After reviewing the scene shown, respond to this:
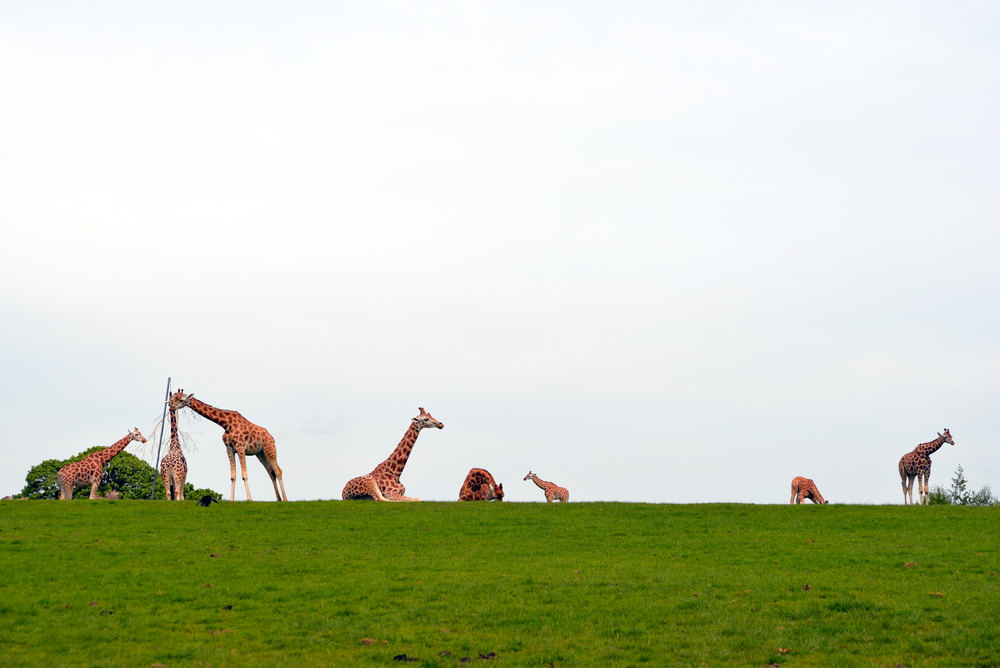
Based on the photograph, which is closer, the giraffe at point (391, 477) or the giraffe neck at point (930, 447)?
the giraffe at point (391, 477)

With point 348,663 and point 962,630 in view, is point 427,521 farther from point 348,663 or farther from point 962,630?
point 962,630

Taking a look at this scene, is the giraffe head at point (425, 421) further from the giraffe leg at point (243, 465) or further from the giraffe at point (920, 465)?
the giraffe at point (920, 465)

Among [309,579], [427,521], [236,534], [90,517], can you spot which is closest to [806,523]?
[427,521]

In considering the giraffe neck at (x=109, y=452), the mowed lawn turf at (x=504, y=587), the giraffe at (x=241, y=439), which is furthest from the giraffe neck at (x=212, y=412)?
the mowed lawn turf at (x=504, y=587)

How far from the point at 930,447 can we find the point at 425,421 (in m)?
22.6

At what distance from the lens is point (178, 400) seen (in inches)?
1467

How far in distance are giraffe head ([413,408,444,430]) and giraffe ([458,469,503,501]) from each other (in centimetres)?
315

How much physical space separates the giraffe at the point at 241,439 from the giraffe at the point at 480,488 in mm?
7439

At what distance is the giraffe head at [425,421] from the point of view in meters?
39.6

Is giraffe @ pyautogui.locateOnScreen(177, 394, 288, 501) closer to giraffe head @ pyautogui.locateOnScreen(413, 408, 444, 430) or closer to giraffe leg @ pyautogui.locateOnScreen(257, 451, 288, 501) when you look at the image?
giraffe leg @ pyautogui.locateOnScreen(257, 451, 288, 501)

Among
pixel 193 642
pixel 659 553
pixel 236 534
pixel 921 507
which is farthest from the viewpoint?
pixel 921 507

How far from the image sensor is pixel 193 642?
16.3 meters

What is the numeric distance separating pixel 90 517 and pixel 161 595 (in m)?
12.0

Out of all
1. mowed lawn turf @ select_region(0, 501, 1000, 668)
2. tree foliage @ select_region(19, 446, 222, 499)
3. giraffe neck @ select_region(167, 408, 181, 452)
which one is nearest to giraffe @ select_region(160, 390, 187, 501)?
giraffe neck @ select_region(167, 408, 181, 452)
